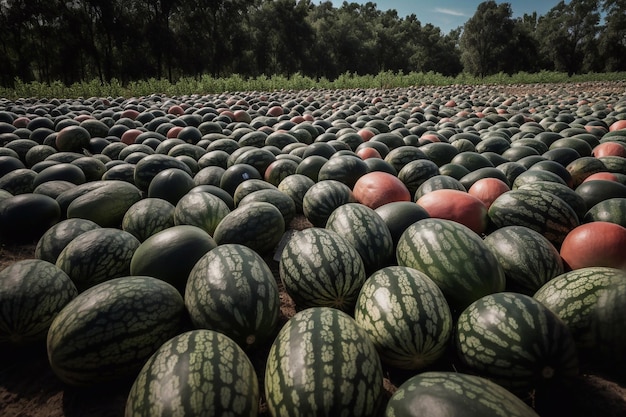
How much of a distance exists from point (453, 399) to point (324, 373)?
2.01ft

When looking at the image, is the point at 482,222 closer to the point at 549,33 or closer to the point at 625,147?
the point at 625,147

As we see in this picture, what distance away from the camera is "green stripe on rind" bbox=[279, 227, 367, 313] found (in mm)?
2469

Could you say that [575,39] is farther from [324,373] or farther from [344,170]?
[324,373]

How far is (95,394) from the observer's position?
2100 mm

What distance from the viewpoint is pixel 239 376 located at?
68.6 inches

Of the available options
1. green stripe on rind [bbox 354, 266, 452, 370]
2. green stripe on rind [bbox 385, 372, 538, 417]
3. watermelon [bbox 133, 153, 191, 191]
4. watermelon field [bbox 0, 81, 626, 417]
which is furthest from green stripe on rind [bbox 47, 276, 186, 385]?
watermelon [bbox 133, 153, 191, 191]

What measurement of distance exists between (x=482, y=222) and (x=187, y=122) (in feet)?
26.0

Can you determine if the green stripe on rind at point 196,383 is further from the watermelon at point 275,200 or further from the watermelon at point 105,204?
the watermelon at point 105,204

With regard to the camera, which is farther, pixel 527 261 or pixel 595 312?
pixel 527 261

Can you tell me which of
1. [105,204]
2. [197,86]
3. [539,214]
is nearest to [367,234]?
[539,214]

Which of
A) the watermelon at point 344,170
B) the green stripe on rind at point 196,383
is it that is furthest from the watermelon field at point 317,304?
the watermelon at point 344,170

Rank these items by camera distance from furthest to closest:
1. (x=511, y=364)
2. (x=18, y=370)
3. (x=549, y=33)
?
(x=549, y=33) < (x=18, y=370) < (x=511, y=364)

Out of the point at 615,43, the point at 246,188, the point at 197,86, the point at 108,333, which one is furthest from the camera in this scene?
the point at 615,43

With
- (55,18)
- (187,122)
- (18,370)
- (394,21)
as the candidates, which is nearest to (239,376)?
(18,370)
